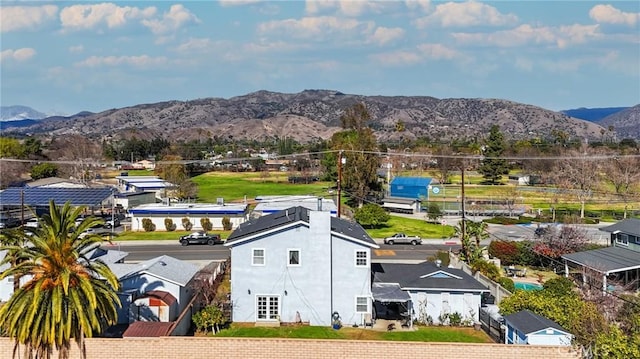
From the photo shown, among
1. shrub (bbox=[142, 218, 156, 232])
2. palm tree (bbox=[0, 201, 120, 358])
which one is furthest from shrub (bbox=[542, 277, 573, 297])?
shrub (bbox=[142, 218, 156, 232])

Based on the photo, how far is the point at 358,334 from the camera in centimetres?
2867

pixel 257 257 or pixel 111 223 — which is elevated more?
pixel 257 257

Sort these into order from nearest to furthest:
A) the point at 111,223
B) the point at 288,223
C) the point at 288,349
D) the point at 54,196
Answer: the point at 288,349
the point at 288,223
the point at 54,196
the point at 111,223

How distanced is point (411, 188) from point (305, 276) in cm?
5693

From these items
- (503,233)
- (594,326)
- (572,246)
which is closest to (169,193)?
(503,233)

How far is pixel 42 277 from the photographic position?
2209 cm

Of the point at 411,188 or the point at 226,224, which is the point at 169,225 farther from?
the point at 411,188

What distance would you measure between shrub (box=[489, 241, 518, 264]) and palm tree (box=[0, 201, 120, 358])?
105 ft

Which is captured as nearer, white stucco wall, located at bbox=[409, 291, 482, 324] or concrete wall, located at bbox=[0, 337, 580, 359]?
concrete wall, located at bbox=[0, 337, 580, 359]

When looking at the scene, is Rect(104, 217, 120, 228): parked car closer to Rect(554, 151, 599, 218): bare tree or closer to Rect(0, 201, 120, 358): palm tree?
Rect(0, 201, 120, 358): palm tree

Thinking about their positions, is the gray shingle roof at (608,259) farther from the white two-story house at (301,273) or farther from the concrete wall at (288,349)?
the white two-story house at (301,273)

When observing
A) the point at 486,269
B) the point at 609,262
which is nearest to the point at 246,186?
the point at 486,269

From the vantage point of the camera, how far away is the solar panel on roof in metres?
61.7

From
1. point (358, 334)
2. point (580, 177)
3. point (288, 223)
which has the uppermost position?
point (288, 223)
